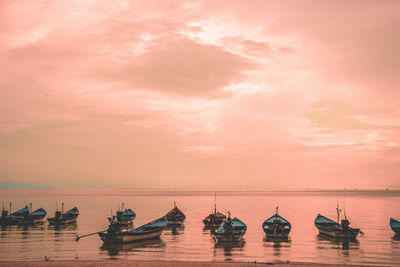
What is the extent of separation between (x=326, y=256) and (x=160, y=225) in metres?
23.0

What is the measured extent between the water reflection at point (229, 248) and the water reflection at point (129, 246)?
23.8 ft

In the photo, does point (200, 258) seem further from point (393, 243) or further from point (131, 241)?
point (393, 243)

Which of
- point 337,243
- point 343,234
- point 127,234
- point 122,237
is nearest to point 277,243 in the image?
point 337,243

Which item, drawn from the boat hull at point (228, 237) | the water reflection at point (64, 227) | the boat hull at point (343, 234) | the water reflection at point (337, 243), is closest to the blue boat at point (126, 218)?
the water reflection at point (64, 227)

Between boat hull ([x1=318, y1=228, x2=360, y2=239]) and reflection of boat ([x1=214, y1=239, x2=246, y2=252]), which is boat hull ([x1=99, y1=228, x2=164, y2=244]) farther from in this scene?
boat hull ([x1=318, y1=228, x2=360, y2=239])

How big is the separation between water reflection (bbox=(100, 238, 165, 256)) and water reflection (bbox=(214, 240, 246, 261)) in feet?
23.8

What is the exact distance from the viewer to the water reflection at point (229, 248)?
3771 cm

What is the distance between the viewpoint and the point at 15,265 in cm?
3017

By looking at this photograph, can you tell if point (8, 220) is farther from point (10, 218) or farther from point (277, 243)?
point (277, 243)

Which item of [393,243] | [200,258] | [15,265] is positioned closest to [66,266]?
[15,265]

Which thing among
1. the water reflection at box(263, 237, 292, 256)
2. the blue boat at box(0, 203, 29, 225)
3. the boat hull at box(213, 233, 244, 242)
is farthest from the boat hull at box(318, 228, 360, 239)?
the blue boat at box(0, 203, 29, 225)

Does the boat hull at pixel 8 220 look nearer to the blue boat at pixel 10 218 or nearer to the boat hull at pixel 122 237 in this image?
the blue boat at pixel 10 218

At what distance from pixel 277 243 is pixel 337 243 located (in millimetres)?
8204

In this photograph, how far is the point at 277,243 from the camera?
45.4 meters
